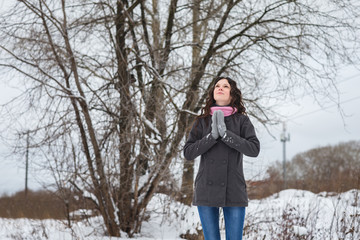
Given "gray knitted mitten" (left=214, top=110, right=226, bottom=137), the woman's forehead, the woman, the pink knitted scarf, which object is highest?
the woman's forehead

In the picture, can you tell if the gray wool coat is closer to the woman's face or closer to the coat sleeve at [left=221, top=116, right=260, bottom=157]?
the coat sleeve at [left=221, top=116, right=260, bottom=157]

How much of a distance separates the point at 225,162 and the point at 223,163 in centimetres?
2

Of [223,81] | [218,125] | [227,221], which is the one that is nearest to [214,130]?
[218,125]

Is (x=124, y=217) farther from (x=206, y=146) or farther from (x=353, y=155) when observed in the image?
(x=353, y=155)

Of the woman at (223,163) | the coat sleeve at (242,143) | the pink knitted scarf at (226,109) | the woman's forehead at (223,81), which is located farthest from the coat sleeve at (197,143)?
the woman's forehead at (223,81)

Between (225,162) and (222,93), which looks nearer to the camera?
(225,162)

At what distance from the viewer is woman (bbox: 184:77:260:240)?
2.64 meters

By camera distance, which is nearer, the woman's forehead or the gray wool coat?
the gray wool coat

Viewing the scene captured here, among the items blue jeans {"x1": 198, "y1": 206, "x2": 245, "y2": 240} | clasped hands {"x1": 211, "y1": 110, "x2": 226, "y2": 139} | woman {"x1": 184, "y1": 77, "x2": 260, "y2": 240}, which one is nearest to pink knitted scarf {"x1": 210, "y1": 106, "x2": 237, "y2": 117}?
woman {"x1": 184, "y1": 77, "x2": 260, "y2": 240}

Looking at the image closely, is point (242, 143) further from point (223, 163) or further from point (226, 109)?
point (226, 109)

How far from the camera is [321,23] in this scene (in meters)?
7.02

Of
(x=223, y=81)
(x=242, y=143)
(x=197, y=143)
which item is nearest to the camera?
(x=242, y=143)

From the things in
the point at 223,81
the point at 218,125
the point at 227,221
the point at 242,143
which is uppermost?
the point at 223,81

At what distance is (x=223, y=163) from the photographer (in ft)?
8.88
